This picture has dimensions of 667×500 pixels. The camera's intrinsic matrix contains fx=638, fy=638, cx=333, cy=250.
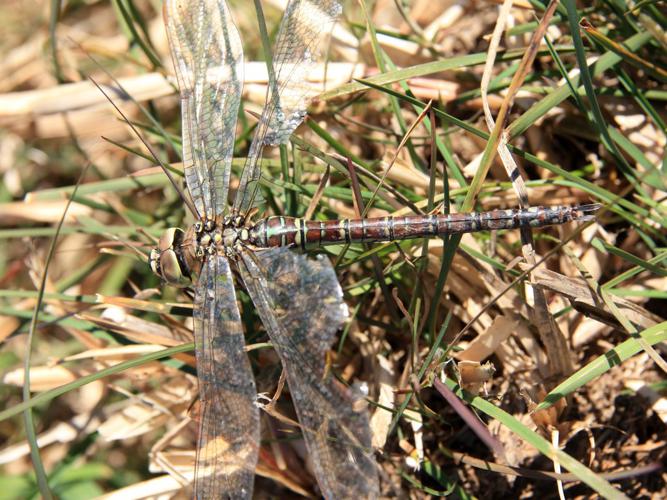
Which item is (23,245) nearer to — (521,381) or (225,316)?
(225,316)

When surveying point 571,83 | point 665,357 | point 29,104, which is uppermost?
point 29,104

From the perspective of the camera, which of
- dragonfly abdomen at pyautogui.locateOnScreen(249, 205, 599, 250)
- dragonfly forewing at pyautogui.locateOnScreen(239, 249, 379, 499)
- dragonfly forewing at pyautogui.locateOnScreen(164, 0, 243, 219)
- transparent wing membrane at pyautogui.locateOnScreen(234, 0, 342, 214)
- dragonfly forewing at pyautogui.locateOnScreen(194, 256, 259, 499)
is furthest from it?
dragonfly forewing at pyautogui.locateOnScreen(164, 0, 243, 219)

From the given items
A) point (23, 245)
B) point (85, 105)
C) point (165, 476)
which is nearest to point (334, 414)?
point (165, 476)

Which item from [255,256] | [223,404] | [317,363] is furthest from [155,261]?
[317,363]

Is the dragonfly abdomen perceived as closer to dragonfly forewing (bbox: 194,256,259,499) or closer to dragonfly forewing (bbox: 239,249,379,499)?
dragonfly forewing (bbox: 239,249,379,499)

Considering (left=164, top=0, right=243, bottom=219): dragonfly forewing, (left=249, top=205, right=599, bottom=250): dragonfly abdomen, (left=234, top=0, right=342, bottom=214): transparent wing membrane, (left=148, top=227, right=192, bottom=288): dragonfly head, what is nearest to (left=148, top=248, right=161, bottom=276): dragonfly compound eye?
(left=148, top=227, right=192, bottom=288): dragonfly head

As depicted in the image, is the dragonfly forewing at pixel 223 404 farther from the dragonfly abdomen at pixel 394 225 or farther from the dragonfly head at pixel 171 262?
the dragonfly abdomen at pixel 394 225

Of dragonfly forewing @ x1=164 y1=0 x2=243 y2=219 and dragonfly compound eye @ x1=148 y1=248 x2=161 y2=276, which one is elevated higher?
dragonfly forewing @ x1=164 y1=0 x2=243 y2=219
